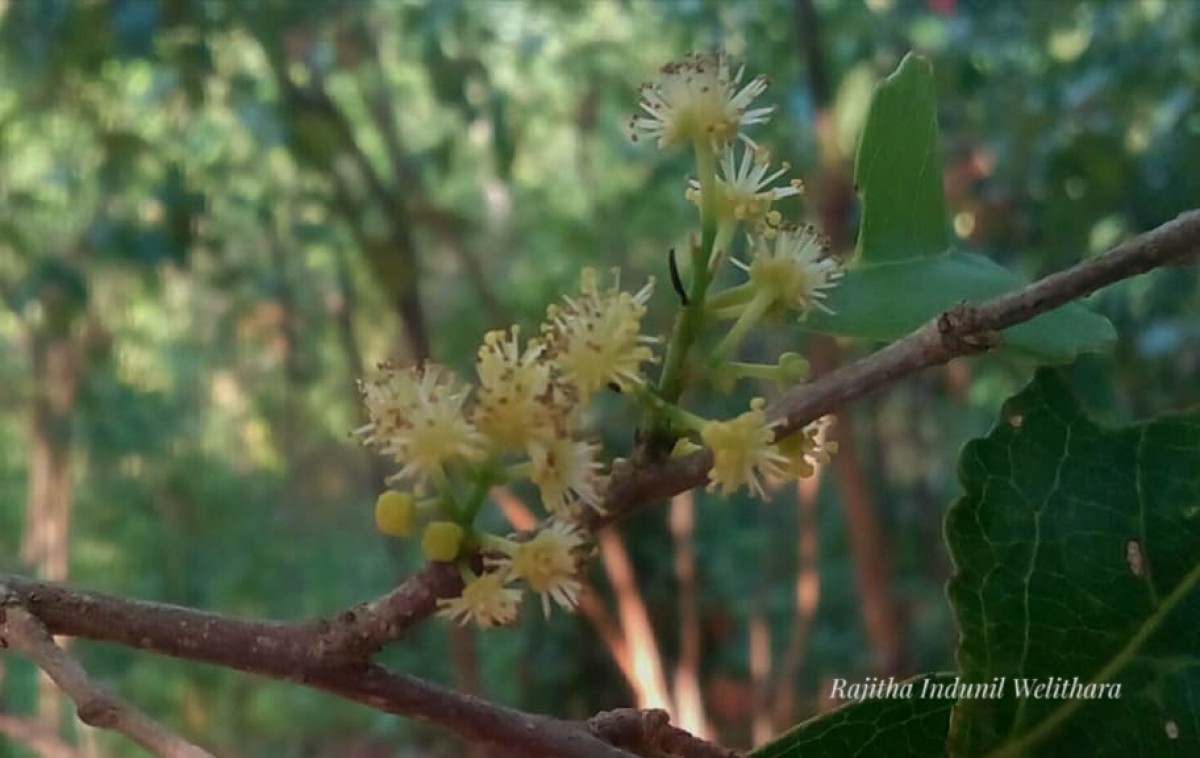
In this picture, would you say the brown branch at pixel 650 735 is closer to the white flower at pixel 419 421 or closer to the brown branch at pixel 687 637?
the white flower at pixel 419 421

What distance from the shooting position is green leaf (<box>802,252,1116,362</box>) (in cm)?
31

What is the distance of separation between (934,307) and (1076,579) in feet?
0.24

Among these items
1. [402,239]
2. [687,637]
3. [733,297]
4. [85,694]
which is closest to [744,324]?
[733,297]

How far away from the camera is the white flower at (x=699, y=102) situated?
1.02ft

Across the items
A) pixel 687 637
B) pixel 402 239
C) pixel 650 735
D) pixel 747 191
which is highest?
pixel 402 239

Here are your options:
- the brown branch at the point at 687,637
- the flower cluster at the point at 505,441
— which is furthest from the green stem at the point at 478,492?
the brown branch at the point at 687,637

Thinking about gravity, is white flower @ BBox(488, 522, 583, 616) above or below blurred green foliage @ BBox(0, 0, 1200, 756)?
below

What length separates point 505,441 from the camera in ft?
0.87

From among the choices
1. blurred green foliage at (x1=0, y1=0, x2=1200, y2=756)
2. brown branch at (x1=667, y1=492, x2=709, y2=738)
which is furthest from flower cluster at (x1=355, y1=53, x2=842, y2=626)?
brown branch at (x1=667, y1=492, x2=709, y2=738)

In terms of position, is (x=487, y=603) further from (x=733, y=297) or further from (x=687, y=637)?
(x=687, y=637)

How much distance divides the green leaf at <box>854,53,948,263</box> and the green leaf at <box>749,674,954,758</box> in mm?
113

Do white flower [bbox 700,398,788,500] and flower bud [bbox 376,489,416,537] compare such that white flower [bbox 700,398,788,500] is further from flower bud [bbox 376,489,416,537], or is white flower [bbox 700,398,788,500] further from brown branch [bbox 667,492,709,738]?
brown branch [bbox 667,492,709,738]

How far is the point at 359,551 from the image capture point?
2.06m

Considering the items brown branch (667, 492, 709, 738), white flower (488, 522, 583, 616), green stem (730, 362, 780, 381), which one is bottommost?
white flower (488, 522, 583, 616)
